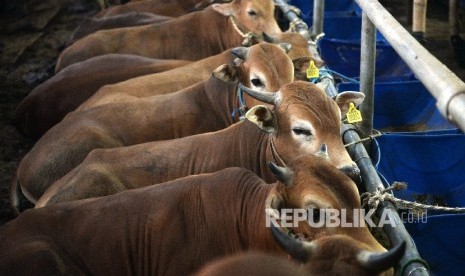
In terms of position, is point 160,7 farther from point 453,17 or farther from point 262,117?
point 262,117

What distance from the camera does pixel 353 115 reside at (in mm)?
4461

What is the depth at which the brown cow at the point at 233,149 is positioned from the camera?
4.18 meters

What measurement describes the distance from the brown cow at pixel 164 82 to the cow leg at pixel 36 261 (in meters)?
2.51

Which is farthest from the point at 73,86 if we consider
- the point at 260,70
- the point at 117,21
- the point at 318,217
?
the point at 318,217

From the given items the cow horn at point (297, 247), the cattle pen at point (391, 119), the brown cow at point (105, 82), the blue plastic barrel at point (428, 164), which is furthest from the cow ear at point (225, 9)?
the cow horn at point (297, 247)

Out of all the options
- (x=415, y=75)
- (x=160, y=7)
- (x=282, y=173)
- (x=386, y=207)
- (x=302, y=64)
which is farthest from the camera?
(x=160, y=7)

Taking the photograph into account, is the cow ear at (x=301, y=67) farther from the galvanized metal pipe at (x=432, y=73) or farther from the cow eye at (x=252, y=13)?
the galvanized metal pipe at (x=432, y=73)

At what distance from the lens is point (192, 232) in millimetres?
3574

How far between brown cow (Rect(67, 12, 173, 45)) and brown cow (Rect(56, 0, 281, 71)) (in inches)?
30.4

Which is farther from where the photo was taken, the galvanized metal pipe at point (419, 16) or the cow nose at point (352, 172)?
the galvanized metal pipe at point (419, 16)

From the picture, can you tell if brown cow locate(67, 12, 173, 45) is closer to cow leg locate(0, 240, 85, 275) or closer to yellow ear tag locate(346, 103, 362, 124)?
yellow ear tag locate(346, 103, 362, 124)

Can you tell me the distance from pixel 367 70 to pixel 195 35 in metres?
3.48

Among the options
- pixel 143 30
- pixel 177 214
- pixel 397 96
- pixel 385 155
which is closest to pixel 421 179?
pixel 385 155

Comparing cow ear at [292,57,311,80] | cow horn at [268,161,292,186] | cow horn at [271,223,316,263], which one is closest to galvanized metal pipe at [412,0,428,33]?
cow ear at [292,57,311,80]
